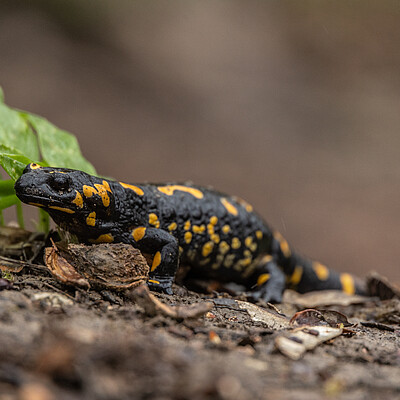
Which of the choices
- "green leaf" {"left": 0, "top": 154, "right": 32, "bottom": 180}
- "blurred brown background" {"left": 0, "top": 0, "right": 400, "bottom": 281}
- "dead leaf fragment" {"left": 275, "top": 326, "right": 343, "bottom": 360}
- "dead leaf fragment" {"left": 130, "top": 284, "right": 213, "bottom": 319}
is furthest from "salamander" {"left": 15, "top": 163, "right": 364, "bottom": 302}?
"blurred brown background" {"left": 0, "top": 0, "right": 400, "bottom": 281}

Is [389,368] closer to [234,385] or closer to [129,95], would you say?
[234,385]

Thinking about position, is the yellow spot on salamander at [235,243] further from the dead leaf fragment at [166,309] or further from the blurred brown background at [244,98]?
the blurred brown background at [244,98]

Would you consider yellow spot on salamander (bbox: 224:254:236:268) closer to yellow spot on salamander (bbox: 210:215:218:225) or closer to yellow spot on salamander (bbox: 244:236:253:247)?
yellow spot on salamander (bbox: 244:236:253:247)

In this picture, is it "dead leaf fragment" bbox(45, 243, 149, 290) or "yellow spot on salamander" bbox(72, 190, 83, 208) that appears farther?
"yellow spot on salamander" bbox(72, 190, 83, 208)

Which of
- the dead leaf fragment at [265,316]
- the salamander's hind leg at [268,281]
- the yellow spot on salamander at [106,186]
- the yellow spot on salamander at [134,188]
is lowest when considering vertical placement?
the salamander's hind leg at [268,281]

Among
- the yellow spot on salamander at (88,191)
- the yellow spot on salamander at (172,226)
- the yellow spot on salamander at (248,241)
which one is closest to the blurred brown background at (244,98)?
the yellow spot on salamander at (248,241)

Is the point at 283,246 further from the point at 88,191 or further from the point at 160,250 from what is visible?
the point at 88,191

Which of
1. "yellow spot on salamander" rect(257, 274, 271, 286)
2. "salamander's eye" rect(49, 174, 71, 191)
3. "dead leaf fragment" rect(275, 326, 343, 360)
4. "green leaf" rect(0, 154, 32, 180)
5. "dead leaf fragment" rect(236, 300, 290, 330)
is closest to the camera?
"dead leaf fragment" rect(275, 326, 343, 360)
